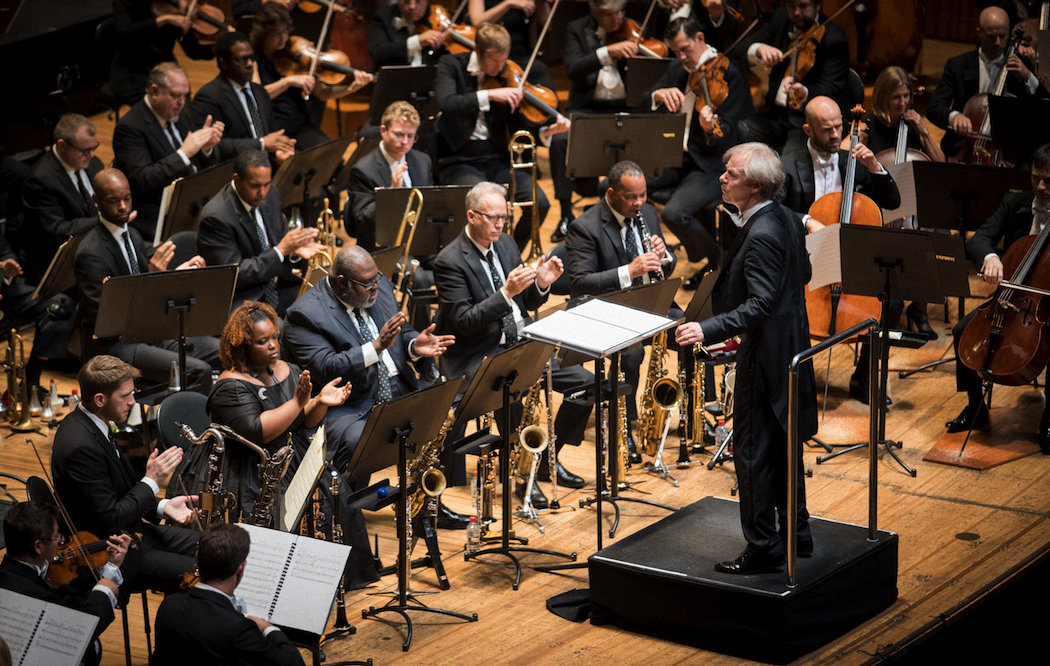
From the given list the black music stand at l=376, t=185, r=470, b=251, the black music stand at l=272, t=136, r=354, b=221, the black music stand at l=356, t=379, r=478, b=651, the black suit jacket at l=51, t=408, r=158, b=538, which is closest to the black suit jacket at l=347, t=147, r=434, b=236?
the black music stand at l=272, t=136, r=354, b=221

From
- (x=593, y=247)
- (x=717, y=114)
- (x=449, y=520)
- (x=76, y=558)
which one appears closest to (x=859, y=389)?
(x=593, y=247)

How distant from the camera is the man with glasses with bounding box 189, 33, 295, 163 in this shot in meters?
7.43

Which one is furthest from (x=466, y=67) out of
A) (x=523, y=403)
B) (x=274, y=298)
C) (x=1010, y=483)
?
(x=1010, y=483)

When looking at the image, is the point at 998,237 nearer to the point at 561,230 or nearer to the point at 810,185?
the point at 810,185

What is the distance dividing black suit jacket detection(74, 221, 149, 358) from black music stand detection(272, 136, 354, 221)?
115 cm

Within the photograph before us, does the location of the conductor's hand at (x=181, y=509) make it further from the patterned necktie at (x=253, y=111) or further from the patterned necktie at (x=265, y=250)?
the patterned necktie at (x=253, y=111)

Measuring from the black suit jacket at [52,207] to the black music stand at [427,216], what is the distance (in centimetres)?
153

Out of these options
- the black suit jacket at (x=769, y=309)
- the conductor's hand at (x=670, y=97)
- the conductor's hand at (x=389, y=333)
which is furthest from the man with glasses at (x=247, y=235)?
the black suit jacket at (x=769, y=309)

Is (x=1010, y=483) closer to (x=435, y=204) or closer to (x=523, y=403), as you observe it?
(x=523, y=403)

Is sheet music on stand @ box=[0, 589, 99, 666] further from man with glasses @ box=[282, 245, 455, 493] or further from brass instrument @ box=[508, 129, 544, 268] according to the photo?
brass instrument @ box=[508, 129, 544, 268]

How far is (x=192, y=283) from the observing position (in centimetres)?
531

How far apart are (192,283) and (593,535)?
205 cm

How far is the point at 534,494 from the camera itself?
5.54 m

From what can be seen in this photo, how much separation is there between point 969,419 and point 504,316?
7.69ft
